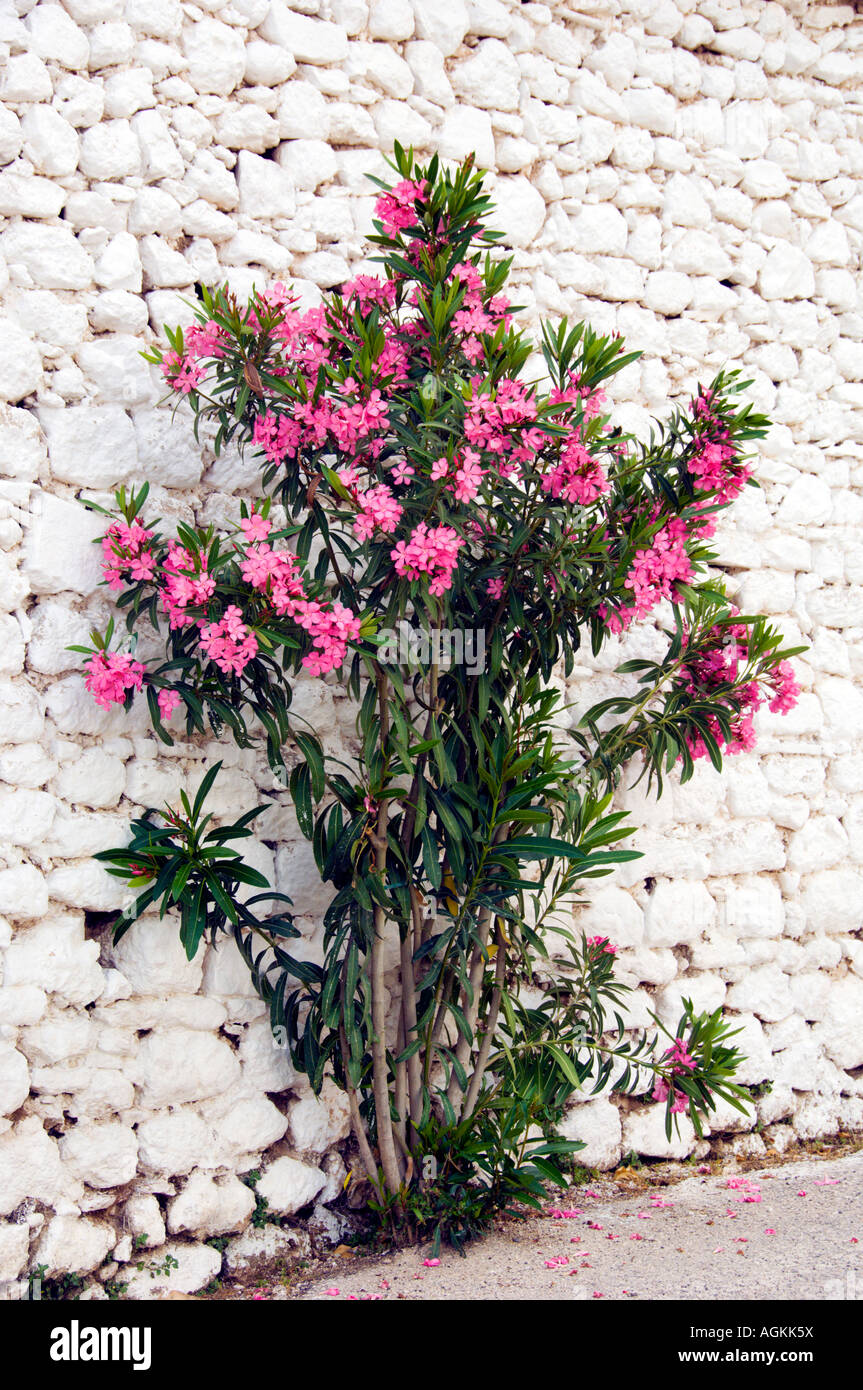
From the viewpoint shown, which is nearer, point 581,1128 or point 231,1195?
point 231,1195

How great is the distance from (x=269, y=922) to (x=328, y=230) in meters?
1.64

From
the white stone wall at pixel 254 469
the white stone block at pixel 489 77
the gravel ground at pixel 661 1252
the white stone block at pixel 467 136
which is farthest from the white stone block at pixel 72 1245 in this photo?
the white stone block at pixel 489 77

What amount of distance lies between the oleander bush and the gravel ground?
0.14m

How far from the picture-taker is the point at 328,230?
2.44 meters

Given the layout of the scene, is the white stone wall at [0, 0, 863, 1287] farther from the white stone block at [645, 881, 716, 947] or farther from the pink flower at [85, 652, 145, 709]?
the pink flower at [85, 652, 145, 709]

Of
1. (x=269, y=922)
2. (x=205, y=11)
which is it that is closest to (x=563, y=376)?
(x=205, y=11)

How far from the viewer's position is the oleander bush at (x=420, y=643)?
1910 mm

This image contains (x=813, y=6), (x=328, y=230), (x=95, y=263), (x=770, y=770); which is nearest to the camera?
(x=95, y=263)

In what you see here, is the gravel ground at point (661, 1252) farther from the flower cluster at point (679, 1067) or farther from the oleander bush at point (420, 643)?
the flower cluster at point (679, 1067)

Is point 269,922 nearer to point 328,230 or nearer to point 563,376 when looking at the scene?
point 563,376

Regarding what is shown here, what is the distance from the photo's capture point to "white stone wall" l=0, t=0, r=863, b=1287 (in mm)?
2035

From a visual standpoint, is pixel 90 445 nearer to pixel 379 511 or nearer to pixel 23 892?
pixel 379 511
